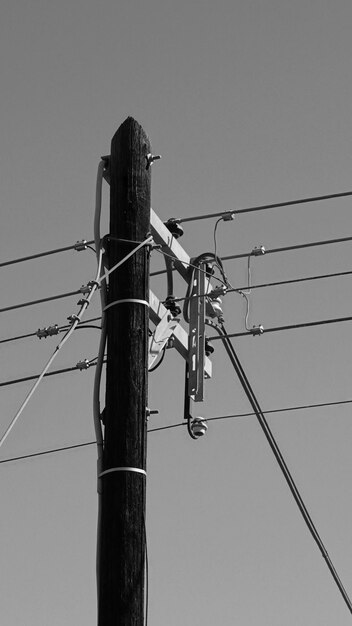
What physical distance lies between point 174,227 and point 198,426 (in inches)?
62.3

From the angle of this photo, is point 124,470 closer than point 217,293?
Yes

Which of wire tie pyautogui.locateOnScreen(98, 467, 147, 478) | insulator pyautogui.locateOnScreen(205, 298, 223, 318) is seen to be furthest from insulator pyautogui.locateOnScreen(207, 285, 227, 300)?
wire tie pyautogui.locateOnScreen(98, 467, 147, 478)

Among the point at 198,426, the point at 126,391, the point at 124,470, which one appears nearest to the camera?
the point at 124,470

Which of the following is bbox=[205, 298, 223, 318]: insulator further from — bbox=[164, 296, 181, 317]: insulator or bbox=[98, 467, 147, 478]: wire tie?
bbox=[98, 467, 147, 478]: wire tie

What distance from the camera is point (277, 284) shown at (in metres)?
11.9

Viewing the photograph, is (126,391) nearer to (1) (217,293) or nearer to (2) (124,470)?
(2) (124,470)

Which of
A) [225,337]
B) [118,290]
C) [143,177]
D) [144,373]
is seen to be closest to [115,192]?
[143,177]

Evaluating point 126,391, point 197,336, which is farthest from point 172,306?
point 126,391

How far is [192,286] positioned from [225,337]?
0.58 metres

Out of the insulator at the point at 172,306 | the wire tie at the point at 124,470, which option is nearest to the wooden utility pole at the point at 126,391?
the wire tie at the point at 124,470

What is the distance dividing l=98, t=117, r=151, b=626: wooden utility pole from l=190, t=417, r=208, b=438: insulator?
5.03ft

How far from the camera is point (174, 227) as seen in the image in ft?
35.1

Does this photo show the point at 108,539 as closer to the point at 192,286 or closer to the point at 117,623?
the point at 117,623

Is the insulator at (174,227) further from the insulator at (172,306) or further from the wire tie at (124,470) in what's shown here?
the wire tie at (124,470)
